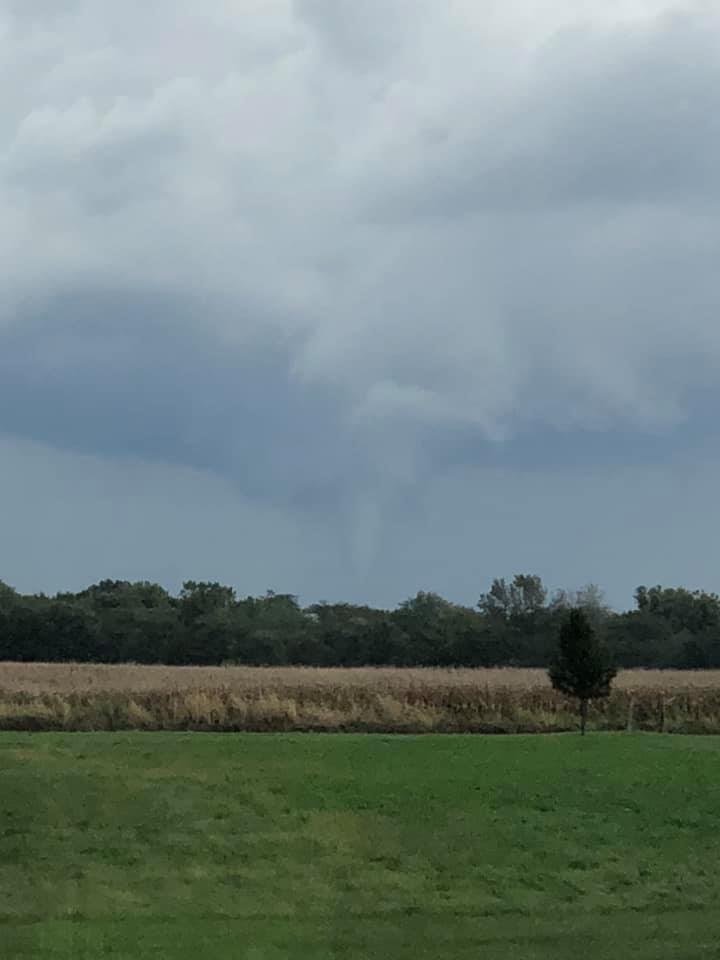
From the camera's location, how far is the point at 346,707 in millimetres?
32594

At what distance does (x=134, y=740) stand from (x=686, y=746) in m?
9.70

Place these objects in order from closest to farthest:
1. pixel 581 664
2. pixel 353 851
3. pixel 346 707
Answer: pixel 353 851
pixel 581 664
pixel 346 707

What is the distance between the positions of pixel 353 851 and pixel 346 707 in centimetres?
1758

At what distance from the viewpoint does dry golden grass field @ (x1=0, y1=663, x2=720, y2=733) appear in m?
30.5

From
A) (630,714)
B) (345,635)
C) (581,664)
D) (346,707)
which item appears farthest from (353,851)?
(345,635)

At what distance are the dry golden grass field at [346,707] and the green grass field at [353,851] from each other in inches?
367

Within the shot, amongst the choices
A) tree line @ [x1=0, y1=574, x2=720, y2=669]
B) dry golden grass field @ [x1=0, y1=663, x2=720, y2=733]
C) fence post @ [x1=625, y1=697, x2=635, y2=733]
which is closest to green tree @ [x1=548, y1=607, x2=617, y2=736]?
dry golden grass field @ [x1=0, y1=663, x2=720, y2=733]

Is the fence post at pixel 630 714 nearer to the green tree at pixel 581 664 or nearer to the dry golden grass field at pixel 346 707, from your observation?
the dry golden grass field at pixel 346 707

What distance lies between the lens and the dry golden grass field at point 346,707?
3048 cm

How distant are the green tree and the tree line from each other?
158 feet

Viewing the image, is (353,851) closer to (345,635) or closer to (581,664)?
(581,664)

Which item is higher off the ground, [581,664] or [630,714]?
[581,664]

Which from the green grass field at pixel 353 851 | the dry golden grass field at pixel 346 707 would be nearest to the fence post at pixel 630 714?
the dry golden grass field at pixel 346 707

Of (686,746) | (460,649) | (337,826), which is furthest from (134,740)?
(460,649)
